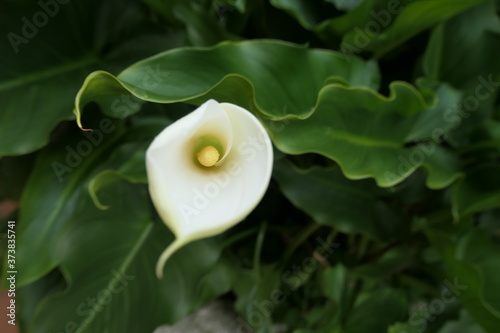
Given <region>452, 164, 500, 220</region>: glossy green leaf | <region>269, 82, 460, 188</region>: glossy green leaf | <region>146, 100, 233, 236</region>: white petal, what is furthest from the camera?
<region>452, 164, 500, 220</region>: glossy green leaf

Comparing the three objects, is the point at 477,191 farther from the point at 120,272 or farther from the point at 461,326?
the point at 120,272

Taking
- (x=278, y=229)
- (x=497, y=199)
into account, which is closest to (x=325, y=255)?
(x=278, y=229)

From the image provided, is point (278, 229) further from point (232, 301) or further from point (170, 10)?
point (170, 10)

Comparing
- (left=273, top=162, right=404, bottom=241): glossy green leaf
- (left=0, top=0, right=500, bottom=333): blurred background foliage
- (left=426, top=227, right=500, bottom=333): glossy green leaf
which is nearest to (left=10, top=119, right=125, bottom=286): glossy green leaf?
(left=0, top=0, right=500, bottom=333): blurred background foliage

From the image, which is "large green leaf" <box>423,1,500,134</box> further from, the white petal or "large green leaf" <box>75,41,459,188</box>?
the white petal

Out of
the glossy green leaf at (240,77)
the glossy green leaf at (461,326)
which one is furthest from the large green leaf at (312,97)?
the glossy green leaf at (461,326)

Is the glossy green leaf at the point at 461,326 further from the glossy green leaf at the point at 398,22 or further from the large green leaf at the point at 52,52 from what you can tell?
the large green leaf at the point at 52,52

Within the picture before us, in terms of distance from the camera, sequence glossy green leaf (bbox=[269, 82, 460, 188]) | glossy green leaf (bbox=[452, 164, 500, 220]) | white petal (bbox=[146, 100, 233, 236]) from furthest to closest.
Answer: glossy green leaf (bbox=[452, 164, 500, 220]), glossy green leaf (bbox=[269, 82, 460, 188]), white petal (bbox=[146, 100, 233, 236])
